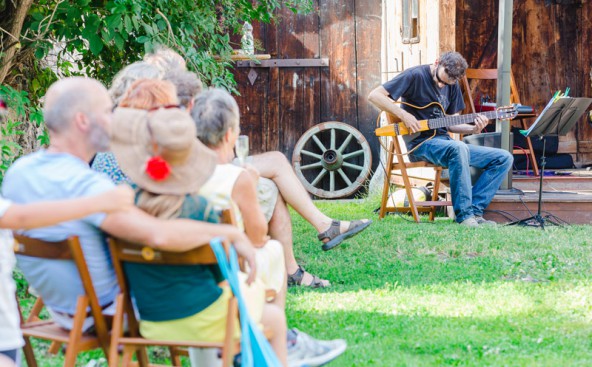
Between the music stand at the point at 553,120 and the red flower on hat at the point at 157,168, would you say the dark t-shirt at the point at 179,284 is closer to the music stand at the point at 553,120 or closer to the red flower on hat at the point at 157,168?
the red flower on hat at the point at 157,168

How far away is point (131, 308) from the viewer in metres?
2.33

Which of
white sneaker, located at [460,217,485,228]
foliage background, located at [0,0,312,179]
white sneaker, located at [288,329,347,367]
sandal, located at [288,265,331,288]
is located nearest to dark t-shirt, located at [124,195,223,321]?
white sneaker, located at [288,329,347,367]

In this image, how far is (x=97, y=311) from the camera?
2.27 metres

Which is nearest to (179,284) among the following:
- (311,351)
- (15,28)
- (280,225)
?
(311,351)

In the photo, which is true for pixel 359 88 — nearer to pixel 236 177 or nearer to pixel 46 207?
pixel 236 177

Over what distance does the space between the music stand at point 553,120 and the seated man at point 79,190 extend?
428 cm

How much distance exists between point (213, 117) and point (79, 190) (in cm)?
71

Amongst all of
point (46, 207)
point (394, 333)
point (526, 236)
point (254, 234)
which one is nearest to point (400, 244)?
point (526, 236)

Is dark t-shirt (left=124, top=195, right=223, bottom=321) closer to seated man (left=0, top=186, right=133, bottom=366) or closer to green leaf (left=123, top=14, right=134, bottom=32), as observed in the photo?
seated man (left=0, top=186, right=133, bottom=366)

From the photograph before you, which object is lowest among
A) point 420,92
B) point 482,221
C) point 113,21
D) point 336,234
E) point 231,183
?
point 482,221

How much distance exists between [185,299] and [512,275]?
276 cm

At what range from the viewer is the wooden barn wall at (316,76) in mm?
9000

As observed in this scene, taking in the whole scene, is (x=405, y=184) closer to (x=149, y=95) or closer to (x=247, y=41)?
(x=247, y=41)

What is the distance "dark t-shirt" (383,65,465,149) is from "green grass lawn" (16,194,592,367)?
1.05 meters
